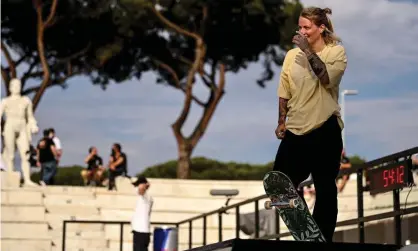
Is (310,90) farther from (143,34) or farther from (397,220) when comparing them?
(143,34)

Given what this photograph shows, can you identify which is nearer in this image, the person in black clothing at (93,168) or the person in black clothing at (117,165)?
the person in black clothing at (117,165)

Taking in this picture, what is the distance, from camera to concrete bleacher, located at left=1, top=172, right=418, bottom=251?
811 inches

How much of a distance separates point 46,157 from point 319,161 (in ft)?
62.7

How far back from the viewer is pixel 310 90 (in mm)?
6004

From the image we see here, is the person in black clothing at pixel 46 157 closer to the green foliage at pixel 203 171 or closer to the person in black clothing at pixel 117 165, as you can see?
the person in black clothing at pixel 117 165

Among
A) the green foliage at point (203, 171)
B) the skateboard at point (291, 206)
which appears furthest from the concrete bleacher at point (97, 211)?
the skateboard at point (291, 206)

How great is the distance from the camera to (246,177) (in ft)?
123

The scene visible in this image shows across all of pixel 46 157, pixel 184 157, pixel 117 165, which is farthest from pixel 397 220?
pixel 184 157

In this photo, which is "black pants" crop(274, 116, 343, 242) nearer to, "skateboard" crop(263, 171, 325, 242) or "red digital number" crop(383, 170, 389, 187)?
"skateboard" crop(263, 171, 325, 242)

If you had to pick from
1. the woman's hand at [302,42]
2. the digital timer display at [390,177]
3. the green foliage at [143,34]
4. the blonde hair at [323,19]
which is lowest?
the digital timer display at [390,177]

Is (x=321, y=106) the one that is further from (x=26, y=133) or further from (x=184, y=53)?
(x=184, y=53)

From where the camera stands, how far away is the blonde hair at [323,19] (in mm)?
6000

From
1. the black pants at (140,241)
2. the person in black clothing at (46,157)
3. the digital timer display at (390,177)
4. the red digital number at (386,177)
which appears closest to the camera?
the digital timer display at (390,177)

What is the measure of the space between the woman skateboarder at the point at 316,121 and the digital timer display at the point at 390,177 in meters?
2.56
